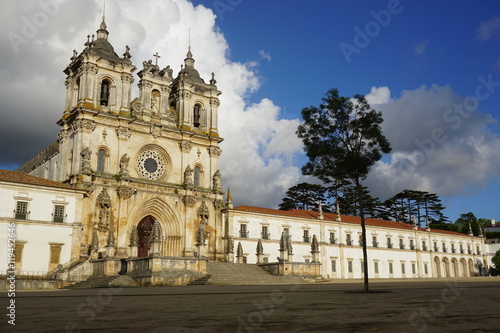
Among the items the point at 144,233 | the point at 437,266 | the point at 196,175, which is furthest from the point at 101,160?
the point at 437,266

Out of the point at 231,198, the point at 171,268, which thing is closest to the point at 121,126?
the point at 231,198

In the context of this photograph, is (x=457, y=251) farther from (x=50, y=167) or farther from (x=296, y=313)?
(x=296, y=313)

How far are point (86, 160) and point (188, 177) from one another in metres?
9.80

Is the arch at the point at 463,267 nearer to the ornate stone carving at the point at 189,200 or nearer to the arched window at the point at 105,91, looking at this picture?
the ornate stone carving at the point at 189,200

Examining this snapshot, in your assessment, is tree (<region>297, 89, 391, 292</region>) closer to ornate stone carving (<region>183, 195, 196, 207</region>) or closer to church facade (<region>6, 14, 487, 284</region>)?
church facade (<region>6, 14, 487, 284</region>)

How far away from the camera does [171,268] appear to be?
94.9 feet

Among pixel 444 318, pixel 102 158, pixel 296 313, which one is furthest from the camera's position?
pixel 102 158

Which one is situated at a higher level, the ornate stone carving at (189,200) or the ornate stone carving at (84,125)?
the ornate stone carving at (84,125)

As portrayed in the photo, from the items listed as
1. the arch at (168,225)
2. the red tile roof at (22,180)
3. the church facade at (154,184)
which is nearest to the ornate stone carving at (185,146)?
the church facade at (154,184)

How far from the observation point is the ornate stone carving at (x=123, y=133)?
4012 cm

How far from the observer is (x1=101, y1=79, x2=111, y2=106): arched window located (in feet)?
135

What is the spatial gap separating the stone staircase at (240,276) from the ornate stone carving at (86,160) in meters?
12.6

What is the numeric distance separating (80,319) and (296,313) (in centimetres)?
378

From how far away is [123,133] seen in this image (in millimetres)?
40344
